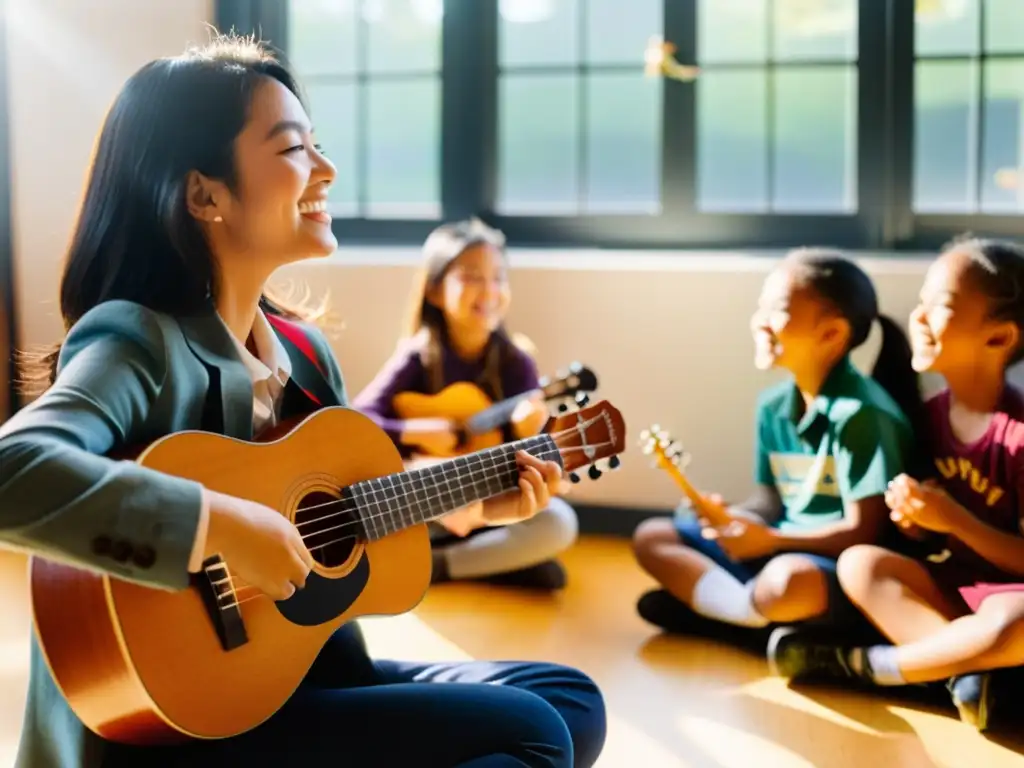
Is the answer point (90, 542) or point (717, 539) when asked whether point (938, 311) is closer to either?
point (717, 539)

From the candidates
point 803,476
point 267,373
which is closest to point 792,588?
point 803,476

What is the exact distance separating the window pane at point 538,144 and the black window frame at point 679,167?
0.04m

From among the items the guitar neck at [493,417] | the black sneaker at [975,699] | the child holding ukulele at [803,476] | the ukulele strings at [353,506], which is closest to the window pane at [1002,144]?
the child holding ukulele at [803,476]

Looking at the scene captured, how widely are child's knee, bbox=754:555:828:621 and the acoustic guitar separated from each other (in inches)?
30.3

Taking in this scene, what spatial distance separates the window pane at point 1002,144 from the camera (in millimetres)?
2914

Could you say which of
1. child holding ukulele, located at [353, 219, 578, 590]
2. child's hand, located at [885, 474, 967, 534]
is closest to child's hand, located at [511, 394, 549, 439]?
child holding ukulele, located at [353, 219, 578, 590]

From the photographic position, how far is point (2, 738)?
6.06 feet

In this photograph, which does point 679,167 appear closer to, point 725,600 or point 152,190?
point 725,600

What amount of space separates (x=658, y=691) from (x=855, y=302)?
2.70ft

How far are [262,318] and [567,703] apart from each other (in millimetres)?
566

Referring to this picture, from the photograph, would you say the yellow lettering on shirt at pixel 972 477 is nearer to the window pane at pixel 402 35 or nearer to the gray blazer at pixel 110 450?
the gray blazer at pixel 110 450

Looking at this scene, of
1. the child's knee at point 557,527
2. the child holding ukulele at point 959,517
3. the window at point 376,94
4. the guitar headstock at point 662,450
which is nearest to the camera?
the child holding ukulele at point 959,517

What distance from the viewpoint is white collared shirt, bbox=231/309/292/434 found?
4.28 ft

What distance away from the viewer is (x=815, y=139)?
3.11 meters
